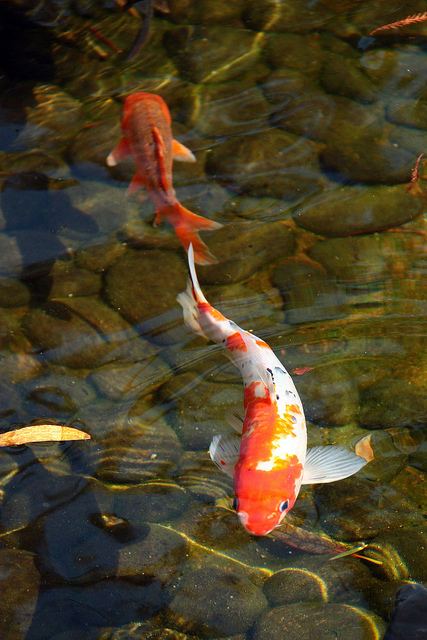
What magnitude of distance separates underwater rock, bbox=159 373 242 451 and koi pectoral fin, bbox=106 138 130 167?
1927 mm

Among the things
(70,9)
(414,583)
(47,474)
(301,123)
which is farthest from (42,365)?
(70,9)

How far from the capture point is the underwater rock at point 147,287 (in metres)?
5.33

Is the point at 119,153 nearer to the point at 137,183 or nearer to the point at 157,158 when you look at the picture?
the point at 137,183

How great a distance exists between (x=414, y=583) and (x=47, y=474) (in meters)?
2.20

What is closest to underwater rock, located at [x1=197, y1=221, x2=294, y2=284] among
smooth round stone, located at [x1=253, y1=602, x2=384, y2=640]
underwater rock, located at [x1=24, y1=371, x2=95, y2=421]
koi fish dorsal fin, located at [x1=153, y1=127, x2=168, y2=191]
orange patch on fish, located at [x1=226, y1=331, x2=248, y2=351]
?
koi fish dorsal fin, located at [x1=153, y1=127, x2=168, y2=191]

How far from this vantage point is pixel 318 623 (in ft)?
12.7

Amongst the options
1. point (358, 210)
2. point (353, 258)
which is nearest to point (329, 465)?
point (353, 258)

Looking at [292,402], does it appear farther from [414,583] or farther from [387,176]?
[387,176]

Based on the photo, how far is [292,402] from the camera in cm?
416

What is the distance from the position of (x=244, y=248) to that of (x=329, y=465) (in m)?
2.19

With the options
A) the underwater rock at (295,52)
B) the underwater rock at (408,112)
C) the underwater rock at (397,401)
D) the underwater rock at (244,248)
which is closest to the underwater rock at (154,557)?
the underwater rock at (397,401)

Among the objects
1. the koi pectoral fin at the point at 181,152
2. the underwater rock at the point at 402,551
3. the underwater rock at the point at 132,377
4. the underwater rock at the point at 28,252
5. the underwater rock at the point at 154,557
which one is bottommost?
the underwater rock at the point at 402,551

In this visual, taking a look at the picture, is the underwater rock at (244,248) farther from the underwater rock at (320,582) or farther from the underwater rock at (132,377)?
the underwater rock at (320,582)

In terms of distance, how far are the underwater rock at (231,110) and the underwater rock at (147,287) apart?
1376 mm
